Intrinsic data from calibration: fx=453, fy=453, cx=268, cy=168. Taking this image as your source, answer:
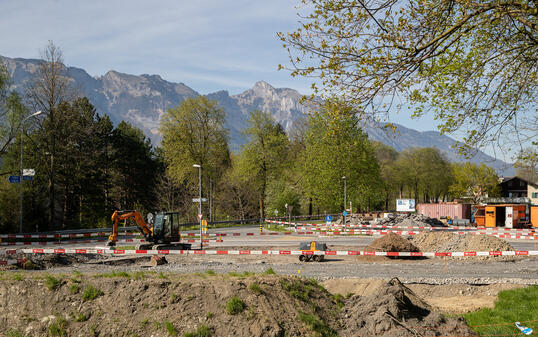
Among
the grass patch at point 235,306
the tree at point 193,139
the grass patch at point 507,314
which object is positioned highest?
the tree at point 193,139

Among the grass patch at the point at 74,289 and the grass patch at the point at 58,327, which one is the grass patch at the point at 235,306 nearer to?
the grass patch at the point at 58,327

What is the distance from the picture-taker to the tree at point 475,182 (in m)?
82.9

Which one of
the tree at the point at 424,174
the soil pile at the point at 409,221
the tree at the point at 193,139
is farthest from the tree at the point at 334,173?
the tree at the point at 424,174

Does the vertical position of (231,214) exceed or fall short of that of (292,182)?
it falls short

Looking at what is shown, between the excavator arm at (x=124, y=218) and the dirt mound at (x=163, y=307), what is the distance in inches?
536

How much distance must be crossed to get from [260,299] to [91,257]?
1749 cm

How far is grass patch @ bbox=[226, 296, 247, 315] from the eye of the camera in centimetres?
887

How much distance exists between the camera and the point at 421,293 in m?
14.1

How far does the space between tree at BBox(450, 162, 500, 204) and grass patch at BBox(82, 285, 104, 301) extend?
3234 inches

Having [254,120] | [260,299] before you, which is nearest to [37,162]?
[254,120]

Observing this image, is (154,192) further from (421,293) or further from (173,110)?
(421,293)

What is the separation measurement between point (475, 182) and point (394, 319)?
85.4 m

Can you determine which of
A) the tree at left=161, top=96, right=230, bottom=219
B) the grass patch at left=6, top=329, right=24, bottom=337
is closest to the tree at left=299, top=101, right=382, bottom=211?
the tree at left=161, top=96, right=230, bottom=219

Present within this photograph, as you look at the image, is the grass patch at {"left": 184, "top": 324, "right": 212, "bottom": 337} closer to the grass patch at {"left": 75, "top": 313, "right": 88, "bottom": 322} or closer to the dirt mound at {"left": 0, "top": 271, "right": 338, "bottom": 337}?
the dirt mound at {"left": 0, "top": 271, "right": 338, "bottom": 337}
